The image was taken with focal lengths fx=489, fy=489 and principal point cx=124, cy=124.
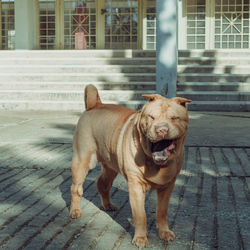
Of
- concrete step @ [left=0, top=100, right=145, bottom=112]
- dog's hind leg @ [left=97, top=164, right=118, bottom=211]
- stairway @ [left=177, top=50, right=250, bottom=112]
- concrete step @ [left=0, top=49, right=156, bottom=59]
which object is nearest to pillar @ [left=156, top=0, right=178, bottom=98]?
concrete step @ [left=0, top=100, right=145, bottom=112]

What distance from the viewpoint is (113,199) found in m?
4.63

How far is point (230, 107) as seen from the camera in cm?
1226

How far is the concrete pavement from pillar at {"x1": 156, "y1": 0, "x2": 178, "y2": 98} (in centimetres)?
384

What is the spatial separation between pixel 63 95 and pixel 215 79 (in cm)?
430

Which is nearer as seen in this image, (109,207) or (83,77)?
(109,207)

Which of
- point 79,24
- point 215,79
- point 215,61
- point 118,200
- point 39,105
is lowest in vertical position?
point 118,200

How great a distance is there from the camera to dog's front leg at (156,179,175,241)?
3.52 meters

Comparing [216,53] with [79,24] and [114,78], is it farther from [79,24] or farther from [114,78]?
[79,24]

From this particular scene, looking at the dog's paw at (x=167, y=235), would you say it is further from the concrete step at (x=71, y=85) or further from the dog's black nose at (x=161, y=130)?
the concrete step at (x=71, y=85)

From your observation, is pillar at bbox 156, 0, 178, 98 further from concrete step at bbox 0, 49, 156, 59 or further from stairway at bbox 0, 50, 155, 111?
concrete step at bbox 0, 49, 156, 59

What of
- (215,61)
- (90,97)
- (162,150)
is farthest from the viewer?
(215,61)

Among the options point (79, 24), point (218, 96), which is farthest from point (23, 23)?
point (218, 96)

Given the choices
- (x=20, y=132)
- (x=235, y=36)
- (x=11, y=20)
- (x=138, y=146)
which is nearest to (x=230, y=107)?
(x=20, y=132)

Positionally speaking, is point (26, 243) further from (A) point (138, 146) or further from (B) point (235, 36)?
(B) point (235, 36)
